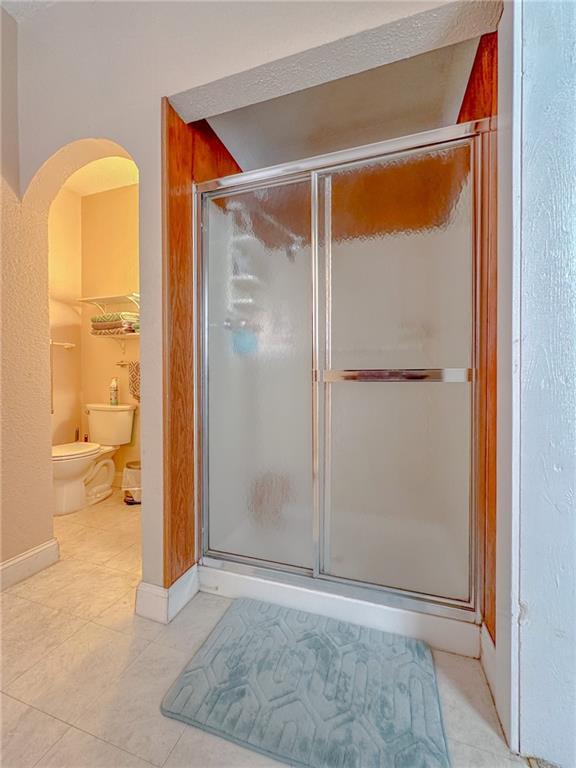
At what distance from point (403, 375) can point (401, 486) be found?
1.48 ft

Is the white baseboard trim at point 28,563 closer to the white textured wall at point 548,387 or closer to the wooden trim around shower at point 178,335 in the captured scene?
the wooden trim around shower at point 178,335

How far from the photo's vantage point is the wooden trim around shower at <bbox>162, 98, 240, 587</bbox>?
143 cm

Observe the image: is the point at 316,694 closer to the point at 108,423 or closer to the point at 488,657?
the point at 488,657

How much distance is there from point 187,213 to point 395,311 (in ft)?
3.39

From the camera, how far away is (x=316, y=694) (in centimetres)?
108

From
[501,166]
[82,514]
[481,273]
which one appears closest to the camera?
[501,166]

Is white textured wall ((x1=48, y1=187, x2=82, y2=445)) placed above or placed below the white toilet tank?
above

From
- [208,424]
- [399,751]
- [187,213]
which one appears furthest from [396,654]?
[187,213]

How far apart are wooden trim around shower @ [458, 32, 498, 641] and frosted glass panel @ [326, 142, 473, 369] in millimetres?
59

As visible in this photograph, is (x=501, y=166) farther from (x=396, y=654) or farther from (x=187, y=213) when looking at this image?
(x=396, y=654)

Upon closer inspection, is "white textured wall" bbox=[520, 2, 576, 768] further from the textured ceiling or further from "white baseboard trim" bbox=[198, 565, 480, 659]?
the textured ceiling

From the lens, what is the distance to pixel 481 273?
123cm

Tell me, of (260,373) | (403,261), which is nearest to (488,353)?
(403,261)

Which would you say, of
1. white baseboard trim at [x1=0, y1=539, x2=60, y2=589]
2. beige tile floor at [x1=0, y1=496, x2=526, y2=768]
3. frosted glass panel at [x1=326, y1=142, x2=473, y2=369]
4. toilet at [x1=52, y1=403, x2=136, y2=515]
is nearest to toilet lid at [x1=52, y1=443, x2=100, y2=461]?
toilet at [x1=52, y1=403, x2=136, y2=515]
